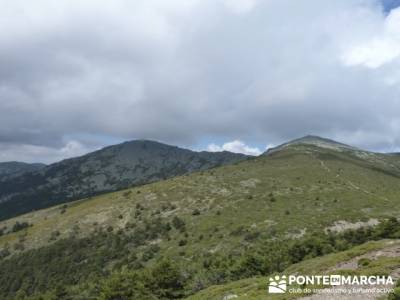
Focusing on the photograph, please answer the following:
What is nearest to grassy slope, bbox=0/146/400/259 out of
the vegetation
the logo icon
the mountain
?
the mountain

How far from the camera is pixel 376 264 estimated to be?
31609 mm

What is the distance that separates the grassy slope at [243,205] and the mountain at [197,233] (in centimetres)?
36

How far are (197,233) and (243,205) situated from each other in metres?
22.7

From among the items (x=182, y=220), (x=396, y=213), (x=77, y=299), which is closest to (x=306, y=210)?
(x=396, y=213)

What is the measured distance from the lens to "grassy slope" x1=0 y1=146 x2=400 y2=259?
104 metres

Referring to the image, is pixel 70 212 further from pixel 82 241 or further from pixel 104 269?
pixel 104 269

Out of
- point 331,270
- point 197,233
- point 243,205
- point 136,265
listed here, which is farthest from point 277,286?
point 243,205

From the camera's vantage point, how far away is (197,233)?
10644cm

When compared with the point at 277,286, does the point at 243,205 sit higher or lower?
higher

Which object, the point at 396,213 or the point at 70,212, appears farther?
the point at 70,212

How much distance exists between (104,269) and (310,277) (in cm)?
8218

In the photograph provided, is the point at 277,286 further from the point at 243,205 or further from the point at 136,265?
the point at 243,205

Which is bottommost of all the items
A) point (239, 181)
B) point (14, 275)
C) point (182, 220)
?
point (14, 275)

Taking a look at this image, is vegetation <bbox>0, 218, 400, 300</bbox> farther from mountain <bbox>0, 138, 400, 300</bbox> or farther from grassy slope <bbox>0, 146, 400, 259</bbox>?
grassy slope <bbox>0, 146, 400, 259</bbox>
